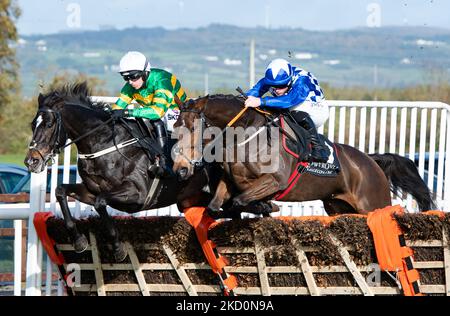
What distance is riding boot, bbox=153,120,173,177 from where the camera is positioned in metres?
7.50

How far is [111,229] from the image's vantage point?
716 centimetres

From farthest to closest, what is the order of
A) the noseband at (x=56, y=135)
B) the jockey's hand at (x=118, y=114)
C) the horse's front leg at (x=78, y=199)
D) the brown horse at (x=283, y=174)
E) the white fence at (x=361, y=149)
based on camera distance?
the white fence at (x=361, y=149) < the jockey's hand at (x=118, y=114) < the horse's front leg at (x=78, y=199) < the noseband at (x=56, y=135) < the brown horse at (x=283, y=174)

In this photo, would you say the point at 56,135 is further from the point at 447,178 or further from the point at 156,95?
the point at 447,178

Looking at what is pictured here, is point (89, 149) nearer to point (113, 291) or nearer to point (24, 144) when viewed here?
point (113, 291)

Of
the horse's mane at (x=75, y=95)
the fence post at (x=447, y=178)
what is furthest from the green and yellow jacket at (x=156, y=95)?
the fence post at (x=447, y=178)

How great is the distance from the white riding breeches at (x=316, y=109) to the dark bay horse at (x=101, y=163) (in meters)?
1.02

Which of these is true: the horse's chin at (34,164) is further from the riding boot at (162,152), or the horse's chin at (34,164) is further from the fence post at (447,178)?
the fence post at (447,178)

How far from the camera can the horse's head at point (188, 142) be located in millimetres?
6461

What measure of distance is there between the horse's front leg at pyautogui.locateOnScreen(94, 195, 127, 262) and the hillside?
45369mm

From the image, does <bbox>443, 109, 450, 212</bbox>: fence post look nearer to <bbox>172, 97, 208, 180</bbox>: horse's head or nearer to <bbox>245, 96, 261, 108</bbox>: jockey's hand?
<bbox>245, 96, 261, 108</bbox>: jockey's hand

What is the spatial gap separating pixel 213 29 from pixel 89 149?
3135 inches

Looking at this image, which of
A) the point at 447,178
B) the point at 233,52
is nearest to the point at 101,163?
the point at 447,178

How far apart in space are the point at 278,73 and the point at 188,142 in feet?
3.91
